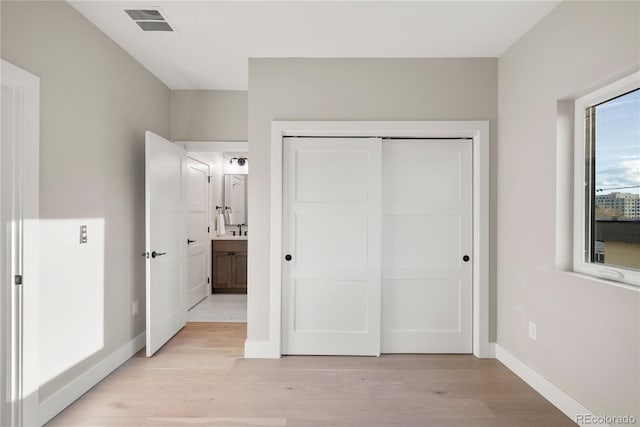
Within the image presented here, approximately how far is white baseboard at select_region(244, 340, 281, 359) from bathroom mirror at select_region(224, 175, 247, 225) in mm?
3368

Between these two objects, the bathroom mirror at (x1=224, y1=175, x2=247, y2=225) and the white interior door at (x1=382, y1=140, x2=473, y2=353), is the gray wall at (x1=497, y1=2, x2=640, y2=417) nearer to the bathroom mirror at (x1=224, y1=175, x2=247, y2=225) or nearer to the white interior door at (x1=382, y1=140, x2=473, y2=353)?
the white interior door at (x1=382, y1=140, x2=473, y2=353)

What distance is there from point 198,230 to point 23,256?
305 centimetres

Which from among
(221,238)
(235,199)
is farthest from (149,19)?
(235,199)

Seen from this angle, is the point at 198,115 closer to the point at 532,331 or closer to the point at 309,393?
the point at 309,393

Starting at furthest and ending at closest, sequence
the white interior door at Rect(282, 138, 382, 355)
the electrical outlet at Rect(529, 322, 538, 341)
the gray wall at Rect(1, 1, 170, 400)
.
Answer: the white interior door at Rect(282, 138, 382, 355) → the electrical outlet at Rect(529, 322, 538, 341) → the gray wall at Rect(1, 1, 170, 400)

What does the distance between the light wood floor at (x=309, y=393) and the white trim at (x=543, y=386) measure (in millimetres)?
46

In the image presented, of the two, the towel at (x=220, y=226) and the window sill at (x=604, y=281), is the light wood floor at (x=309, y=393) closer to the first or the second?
the window sill at (x=604, y=281)

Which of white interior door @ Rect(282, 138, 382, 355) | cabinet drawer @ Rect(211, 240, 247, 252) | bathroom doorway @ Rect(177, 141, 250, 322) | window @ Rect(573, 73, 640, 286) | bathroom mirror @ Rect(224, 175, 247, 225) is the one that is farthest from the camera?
bathroom mirror @ Rect(224, 175, 247, 225)

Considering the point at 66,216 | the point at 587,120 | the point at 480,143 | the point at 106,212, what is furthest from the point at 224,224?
the point at 587,120

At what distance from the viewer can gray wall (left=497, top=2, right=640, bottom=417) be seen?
1937 millimetres

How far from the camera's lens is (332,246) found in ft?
10.8

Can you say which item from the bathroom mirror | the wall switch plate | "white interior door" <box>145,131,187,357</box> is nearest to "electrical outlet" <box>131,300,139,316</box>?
the wall switch plate

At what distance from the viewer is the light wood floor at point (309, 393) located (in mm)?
2268

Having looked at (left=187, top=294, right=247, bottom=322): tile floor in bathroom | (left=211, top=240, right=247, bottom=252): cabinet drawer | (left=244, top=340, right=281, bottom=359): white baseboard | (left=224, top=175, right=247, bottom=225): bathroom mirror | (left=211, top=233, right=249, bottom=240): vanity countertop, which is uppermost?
(left=224, top=175, right=247, bottom=225): bathroom mirror
